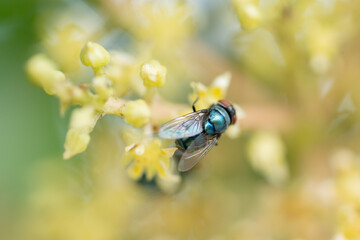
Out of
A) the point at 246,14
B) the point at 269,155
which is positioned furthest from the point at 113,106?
the point at 269,155

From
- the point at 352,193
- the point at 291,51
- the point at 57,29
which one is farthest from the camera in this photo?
the point at 57,29

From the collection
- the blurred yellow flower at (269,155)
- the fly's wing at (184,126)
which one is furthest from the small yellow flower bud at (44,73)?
the blurred yellow flower at (269,155)

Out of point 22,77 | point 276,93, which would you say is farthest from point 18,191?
point 276,93

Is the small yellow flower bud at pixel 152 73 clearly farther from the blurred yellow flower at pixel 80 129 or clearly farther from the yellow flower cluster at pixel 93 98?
the blurred yellow flower at pixel 80 129

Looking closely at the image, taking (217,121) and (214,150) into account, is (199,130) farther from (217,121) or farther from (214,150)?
(214,150)

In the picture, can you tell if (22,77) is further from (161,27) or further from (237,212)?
(237,212)

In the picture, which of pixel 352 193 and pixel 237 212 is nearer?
pixel 352 193
